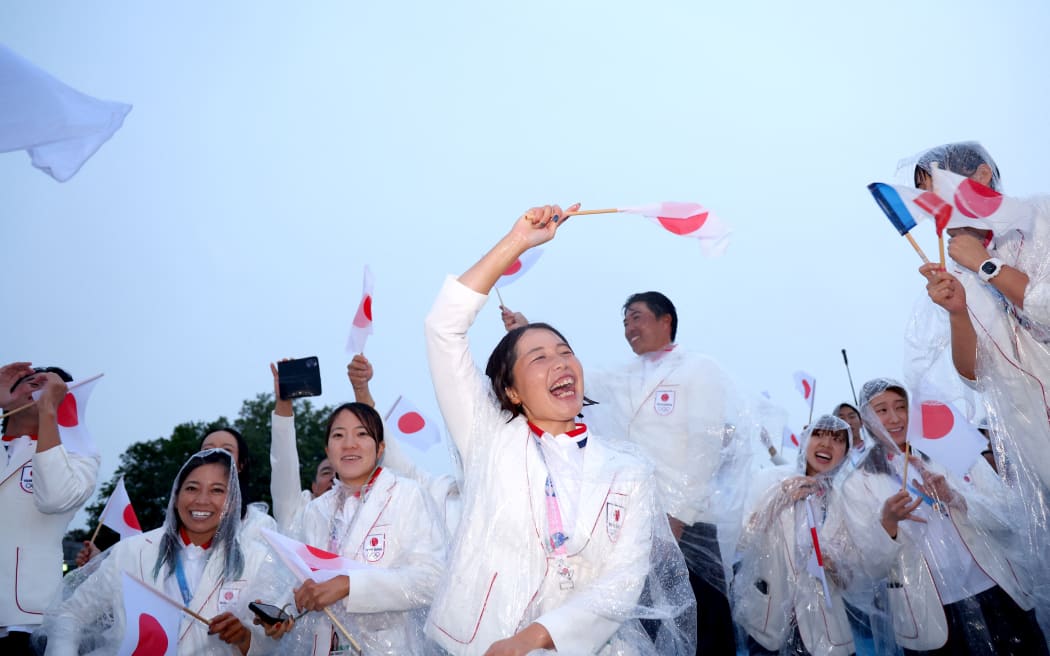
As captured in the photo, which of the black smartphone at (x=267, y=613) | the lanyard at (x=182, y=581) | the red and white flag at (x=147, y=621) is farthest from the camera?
the lanyard at (x=182, y=581)

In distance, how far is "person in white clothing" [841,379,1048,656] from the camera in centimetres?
414

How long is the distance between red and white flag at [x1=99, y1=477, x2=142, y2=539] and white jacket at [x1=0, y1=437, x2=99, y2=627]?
1.27 m

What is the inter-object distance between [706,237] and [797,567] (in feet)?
8.59

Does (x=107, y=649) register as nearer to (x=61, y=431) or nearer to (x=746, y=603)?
(x=61, y=431)

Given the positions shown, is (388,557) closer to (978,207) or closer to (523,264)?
(523,264)

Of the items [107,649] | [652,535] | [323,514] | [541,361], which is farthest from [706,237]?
[107,649]

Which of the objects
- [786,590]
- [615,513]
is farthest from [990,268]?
[786,590]

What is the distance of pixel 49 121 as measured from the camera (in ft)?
10.3

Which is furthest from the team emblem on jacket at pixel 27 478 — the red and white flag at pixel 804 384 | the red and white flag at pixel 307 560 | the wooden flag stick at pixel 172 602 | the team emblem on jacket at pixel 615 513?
the red and white flag at pixel 804 384

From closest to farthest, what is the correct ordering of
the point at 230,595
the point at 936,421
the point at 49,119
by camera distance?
1. the point at 49,119
2. the point at 230,595
3. the point at 936,421

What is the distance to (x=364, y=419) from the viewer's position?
14.0 ft

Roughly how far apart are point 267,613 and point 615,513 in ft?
5.36

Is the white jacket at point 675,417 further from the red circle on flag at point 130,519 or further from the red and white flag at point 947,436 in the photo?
the red circle on flag at point 130,519

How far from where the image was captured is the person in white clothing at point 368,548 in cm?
337
